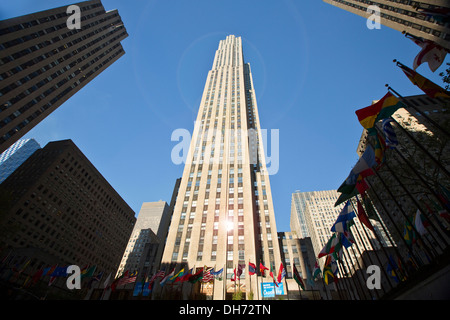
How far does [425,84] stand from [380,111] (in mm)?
2811

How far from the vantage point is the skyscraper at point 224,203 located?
41.6 meters

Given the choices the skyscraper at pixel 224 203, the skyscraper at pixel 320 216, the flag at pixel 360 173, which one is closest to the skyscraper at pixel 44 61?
the skyscraper at pixel 224 203

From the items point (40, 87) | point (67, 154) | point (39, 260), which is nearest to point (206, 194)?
point (39, 260)

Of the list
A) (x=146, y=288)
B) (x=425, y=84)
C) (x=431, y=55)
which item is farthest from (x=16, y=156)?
(x=431, y=55)

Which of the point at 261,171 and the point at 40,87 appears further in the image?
the point at 261,171

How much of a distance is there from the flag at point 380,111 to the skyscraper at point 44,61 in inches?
2658

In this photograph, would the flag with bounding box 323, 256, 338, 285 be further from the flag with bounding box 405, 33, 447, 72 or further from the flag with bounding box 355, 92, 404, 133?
the flag with bounding box 405, 33, 447, 72

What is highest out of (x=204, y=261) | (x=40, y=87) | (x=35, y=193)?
(x=40, y=87)

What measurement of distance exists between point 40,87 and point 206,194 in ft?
180

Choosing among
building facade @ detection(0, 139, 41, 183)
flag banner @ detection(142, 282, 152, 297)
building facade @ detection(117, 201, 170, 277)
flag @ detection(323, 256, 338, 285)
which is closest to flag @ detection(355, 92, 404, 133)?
flag @ detection(323, 256, 338, 285)

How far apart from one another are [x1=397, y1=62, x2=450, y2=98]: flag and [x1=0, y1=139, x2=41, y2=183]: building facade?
167170mm

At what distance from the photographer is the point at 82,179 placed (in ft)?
268

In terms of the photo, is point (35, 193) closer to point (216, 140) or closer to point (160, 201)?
point (216, 140)

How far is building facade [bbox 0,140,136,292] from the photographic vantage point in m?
58.0
